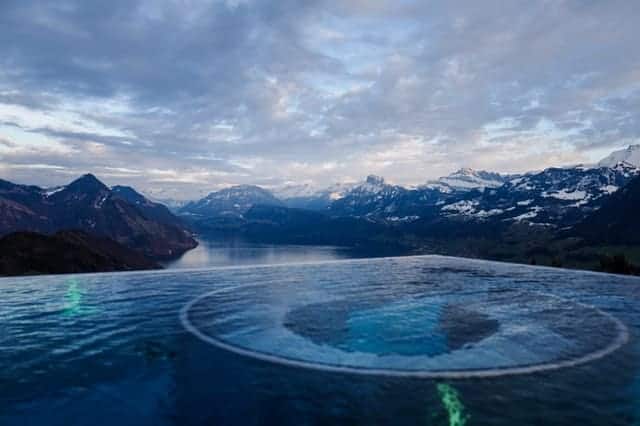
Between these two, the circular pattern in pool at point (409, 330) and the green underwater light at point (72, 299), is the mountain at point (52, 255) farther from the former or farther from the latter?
the circular pattern in pool at point (409, 330)

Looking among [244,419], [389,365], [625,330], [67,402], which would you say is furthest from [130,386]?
[625,330]

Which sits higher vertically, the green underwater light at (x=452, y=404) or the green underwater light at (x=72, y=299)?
the green underwater light at (x=72, y=299)

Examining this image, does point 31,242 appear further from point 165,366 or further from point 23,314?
point 165,366

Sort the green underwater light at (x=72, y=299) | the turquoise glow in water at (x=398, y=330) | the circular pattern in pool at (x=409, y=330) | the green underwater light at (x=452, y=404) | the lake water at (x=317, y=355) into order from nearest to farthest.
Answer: the green underwater light at (x=452, y=404) → the lake water at (x=317, y=355) → the circular pattern in pool at (x=409, y=330) → the turquoise glow in water at (x=398, y=330) → the green underwater light at (x=72, y=299)

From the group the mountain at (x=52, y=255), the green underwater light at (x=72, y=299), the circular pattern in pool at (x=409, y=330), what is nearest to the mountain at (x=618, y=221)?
the circular pattern in pool at (x=409, y=330)

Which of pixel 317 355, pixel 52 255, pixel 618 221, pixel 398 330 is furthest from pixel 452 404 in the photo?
pixel 618 221

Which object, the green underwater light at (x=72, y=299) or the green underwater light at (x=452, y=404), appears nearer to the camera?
the green underwater light at (x=452, y=404)

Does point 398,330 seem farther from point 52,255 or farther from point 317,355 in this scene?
point 52,255
